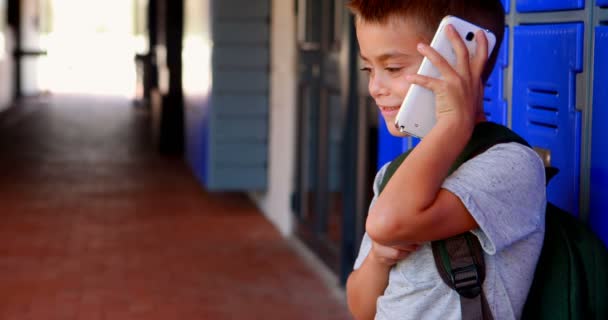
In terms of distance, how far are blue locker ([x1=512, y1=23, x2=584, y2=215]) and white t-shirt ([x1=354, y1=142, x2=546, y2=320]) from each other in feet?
1.76

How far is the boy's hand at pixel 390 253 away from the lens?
4.45 feet

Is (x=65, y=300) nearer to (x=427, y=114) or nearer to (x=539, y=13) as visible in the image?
(x=539, y=13)

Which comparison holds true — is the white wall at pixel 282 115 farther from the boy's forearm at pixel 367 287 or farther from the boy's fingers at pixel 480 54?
the boy's fingers at pixel 480 54

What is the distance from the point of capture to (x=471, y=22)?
4.43 ft

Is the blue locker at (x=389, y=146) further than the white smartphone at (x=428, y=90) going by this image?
Yes

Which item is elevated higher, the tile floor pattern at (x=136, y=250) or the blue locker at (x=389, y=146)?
the blue locker at (x=389, y=146)

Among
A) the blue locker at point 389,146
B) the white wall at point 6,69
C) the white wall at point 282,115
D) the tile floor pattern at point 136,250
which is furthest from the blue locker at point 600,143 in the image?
the white wall at point 6,69

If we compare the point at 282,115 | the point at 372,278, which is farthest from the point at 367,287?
the point at 282,115

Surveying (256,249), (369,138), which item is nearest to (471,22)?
(369,138)

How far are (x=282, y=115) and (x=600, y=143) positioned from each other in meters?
4.58

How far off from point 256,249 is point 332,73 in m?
1.30

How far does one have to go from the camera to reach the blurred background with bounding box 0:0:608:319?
1.91m

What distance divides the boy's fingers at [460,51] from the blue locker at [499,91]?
2.81ft

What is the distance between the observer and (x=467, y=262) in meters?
1.31
